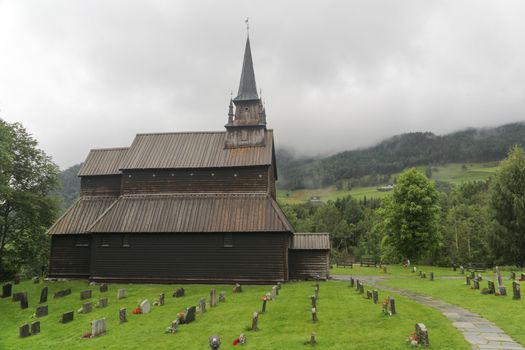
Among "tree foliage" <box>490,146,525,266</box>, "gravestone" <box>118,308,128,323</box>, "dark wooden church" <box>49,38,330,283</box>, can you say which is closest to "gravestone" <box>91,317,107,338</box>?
"gravestone" <box>118,308,128,323</box>

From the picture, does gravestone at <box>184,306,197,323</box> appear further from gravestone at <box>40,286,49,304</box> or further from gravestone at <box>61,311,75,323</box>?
gravestone at <box>40,286,49,304</box>

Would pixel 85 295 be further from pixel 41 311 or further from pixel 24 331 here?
pixel 24 331

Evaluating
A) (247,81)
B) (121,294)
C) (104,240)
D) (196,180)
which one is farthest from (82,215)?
(247,81)

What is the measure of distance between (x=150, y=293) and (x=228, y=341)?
1375 cm

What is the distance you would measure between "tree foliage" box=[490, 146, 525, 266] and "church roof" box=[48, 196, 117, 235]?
1518 inches

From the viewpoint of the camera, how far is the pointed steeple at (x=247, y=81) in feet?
123

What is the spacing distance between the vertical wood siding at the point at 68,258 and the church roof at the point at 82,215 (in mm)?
686

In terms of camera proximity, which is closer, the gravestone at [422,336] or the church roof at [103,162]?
the gravestone at [422,336]

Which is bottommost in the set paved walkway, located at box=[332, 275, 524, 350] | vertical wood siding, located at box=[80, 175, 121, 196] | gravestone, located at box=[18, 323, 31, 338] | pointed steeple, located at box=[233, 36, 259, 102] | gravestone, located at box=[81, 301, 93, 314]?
gravestone, located at box=[18, 323, 31, 338]

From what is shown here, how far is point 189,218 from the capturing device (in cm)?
3127

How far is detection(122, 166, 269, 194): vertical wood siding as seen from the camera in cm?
3306

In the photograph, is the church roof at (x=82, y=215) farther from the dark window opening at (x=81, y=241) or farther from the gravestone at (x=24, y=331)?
the gravestone at (x=24, y=331)

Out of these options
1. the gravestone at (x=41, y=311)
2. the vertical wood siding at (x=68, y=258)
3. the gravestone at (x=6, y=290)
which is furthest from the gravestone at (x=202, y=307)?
the vertical wood siding at (x=68, y=258)

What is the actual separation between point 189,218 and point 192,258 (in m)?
3.10
